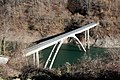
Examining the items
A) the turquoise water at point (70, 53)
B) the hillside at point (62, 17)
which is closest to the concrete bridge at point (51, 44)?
the turquoise water at point (70, 53)

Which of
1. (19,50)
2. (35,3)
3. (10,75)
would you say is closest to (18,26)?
(35,3)

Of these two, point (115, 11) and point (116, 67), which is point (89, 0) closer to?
point (115, 11)

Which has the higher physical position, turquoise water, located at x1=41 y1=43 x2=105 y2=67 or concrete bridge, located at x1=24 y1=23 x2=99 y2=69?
concrete bridge, located at x1=24 y1=23 x2=99 y2=69

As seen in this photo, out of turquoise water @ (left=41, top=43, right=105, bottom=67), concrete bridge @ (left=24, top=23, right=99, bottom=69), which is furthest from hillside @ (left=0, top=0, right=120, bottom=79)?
turquoise water @ (left=41, top=43, right=105, bottom=67)

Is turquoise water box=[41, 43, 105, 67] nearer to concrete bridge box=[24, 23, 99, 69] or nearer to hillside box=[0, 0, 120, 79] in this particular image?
concrete bridge box=[24, 23, 99, 69]

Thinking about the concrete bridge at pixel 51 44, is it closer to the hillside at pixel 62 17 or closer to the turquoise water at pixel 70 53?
the turquoise water at pixel 70 53

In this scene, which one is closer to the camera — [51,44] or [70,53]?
[51,44]

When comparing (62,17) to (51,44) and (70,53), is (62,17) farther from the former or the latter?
(51,44)

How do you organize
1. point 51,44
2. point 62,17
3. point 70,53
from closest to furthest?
point 51,44 < point 70,53 < point 62,17

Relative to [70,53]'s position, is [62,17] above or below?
above

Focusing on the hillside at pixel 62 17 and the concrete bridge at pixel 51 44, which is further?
the hillside at pixel 62 17

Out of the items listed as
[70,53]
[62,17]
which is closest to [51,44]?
[70,53]
